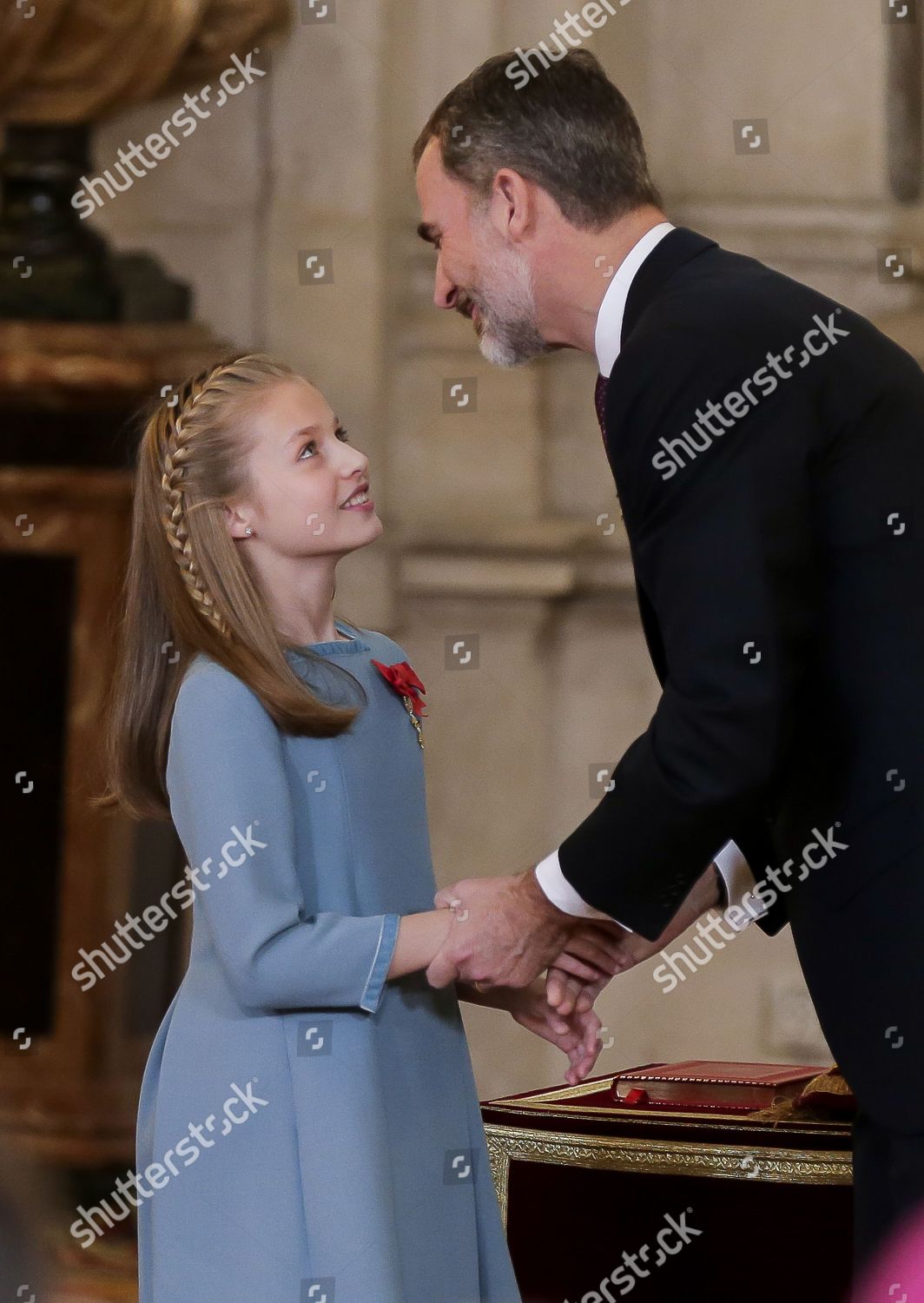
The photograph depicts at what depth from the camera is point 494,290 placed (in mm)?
2332

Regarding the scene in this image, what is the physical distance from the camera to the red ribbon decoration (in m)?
2.24

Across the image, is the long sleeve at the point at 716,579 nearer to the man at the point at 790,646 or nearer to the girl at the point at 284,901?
the man at the point at 790,646

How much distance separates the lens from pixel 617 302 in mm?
2191

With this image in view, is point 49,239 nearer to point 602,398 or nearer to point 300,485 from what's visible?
point 300,485

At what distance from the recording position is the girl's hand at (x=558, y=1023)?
7.83 ft

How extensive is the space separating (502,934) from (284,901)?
329 mm

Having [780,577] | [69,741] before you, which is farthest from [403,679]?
[69,741]

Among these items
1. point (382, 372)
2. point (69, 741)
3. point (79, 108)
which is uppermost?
point (79, 108)

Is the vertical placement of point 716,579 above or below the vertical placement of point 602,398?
below

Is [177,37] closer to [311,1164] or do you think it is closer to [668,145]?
[668,145]

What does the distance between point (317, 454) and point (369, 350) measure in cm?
256

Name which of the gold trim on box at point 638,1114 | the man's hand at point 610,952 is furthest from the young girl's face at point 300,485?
the gold trim on box at point 638,1114

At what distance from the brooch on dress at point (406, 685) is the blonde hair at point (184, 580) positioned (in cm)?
6

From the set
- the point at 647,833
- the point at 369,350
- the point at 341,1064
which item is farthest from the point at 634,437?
the point at 369,350
